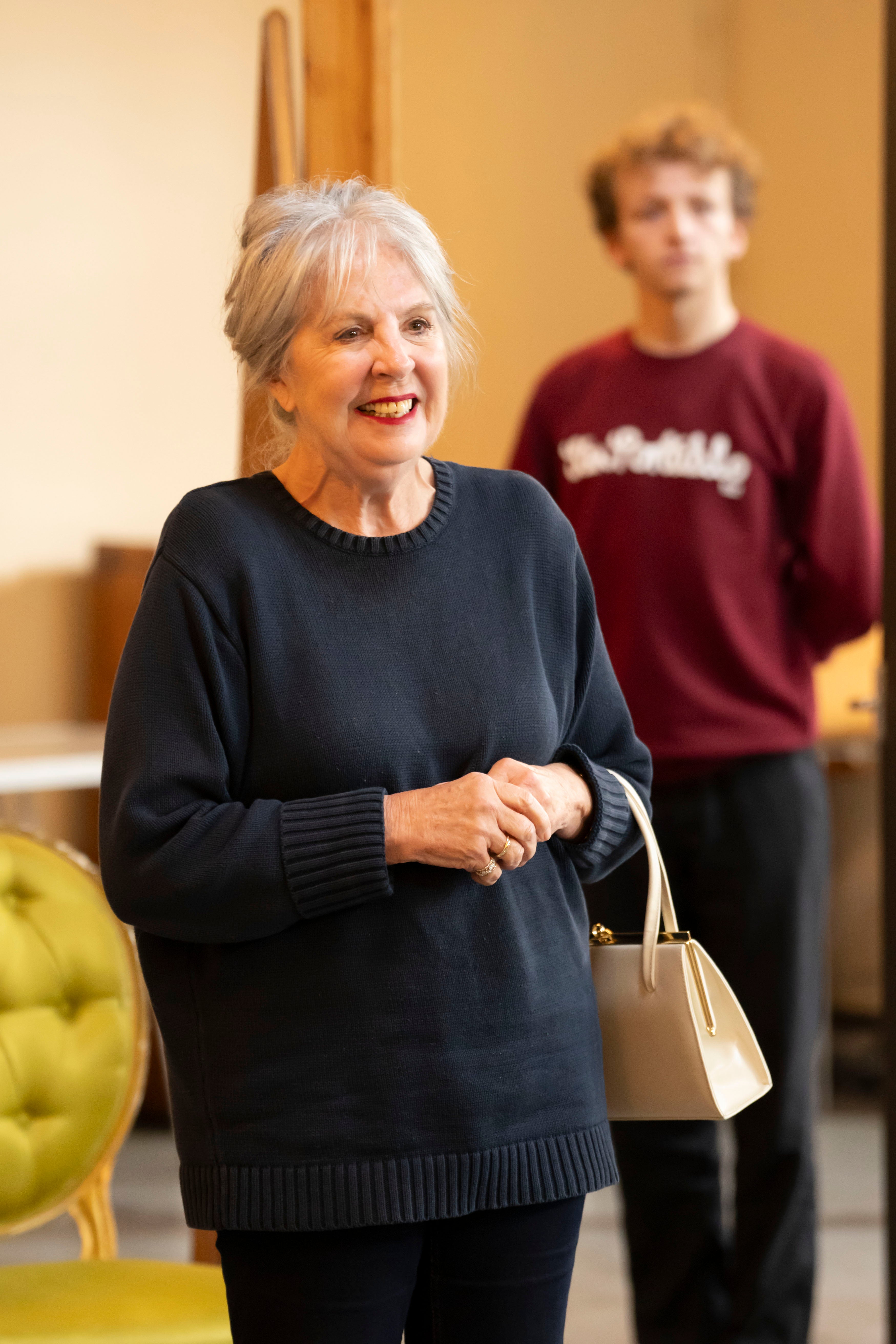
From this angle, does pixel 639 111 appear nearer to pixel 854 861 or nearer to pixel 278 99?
pixel 854 861

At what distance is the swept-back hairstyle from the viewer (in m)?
2.37

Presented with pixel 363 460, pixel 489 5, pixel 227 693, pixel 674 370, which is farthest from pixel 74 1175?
pixel 489 5

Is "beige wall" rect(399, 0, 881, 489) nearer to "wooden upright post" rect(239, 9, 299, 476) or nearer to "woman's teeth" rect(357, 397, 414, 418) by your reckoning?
"wooden upright post" rect(239, 9, 299, 476)

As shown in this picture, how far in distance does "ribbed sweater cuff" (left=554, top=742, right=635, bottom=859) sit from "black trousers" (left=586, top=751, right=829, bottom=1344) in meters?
1.03

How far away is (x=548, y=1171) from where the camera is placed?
1.14 m

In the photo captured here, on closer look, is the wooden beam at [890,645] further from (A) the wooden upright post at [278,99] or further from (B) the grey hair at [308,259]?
(B) the grey hair at [308,259]

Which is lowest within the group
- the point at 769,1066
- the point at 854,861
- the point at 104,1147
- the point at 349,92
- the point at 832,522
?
the point at 854,861

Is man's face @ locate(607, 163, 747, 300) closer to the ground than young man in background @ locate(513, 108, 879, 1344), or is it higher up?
higher up

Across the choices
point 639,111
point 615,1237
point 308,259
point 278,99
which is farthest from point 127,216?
point 639,111

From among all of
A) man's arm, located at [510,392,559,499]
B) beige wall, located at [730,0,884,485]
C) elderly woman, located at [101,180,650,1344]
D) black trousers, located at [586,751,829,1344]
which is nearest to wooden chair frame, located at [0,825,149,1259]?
elderly woman, located at [101,180,650,1344]

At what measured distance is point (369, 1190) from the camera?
1.09 m

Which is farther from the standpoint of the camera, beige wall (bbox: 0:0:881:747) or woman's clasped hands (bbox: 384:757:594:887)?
beige wall (bbox: 0:0:881:747)

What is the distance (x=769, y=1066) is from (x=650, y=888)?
1063mm

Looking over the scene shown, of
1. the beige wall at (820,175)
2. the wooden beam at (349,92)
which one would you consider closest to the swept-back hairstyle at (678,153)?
the wooden beam at (349,92)
